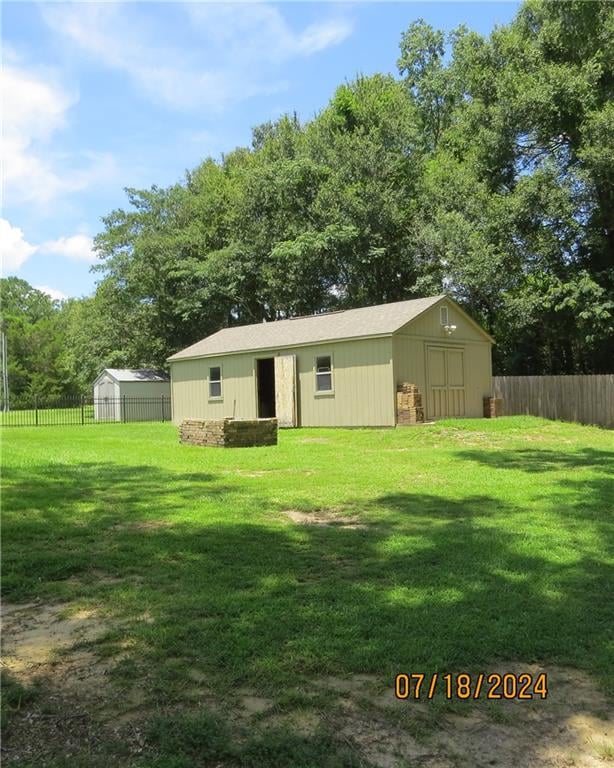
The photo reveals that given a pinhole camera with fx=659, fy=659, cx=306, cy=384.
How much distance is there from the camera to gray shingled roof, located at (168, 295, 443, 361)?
18.8m

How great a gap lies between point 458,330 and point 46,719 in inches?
745

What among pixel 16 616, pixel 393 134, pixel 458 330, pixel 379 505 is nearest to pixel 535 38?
pixel 393 134

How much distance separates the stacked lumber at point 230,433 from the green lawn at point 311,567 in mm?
3229

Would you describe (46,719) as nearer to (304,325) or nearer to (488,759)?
(488,759)

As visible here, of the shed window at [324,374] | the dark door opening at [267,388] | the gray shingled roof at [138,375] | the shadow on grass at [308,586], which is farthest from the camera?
the gray shingled roof at [138,375]

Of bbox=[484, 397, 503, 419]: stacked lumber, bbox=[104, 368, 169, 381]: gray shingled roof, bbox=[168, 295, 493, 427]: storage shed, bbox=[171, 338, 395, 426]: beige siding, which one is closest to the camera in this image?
bbox=[171, 338, 395, 426]: beige siding

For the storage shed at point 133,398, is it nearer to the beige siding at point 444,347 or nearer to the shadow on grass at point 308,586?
the beige siding at point 444,347

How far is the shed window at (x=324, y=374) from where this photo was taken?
19652 mm

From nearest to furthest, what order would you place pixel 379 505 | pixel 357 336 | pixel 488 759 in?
pixel 488 759 < pixel 379 505 < pixel 357 336

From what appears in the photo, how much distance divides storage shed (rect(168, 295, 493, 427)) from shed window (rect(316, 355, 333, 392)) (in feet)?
0.10

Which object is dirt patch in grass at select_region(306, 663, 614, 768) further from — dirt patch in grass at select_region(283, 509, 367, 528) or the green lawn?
dirt patch in grass at select_region(283, 509, 367, 528)

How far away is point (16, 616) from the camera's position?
3.79m

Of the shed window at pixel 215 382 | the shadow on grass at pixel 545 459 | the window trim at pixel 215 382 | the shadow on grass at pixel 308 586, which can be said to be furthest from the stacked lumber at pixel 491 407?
the shadow on grass at pixel 308 586
